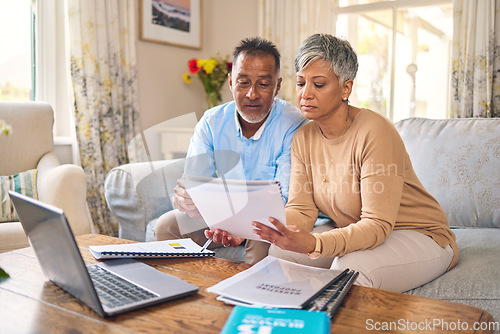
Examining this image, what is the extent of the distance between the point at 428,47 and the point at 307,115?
2321 millimetres

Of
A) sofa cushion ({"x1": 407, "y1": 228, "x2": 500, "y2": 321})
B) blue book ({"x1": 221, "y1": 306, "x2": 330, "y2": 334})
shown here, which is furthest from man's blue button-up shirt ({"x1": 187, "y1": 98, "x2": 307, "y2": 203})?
blue book ({"x1": 221, "y1": 306, "x2": 330, "y2": 334})

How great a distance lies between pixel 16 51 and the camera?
110 inches

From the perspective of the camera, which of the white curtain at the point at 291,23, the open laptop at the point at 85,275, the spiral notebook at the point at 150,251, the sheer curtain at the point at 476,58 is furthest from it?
the white curtain at the point at 291,23

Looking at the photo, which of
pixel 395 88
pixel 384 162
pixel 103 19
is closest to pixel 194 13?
pixel 103 19

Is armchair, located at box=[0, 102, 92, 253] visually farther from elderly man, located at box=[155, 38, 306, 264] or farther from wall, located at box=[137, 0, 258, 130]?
wall, located at box=[137, 0, 258, 130]

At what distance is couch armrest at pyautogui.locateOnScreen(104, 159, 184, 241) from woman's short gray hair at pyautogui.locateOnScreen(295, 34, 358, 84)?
0.87m

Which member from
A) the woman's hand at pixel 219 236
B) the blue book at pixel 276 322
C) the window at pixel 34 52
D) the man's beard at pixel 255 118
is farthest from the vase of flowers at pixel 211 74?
the blue book at pixel 276 322

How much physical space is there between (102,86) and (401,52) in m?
2.22

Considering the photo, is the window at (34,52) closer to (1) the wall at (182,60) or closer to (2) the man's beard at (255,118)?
(1) the wall at (182,60)

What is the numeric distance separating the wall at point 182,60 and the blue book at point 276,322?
9.02 ft

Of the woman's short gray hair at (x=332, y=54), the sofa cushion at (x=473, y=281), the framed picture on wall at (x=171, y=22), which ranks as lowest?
the sofa cushion at (x=473, y=281)

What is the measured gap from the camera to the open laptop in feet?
2.64

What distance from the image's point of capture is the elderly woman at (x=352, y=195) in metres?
1.22

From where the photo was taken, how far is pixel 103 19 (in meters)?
2.92
